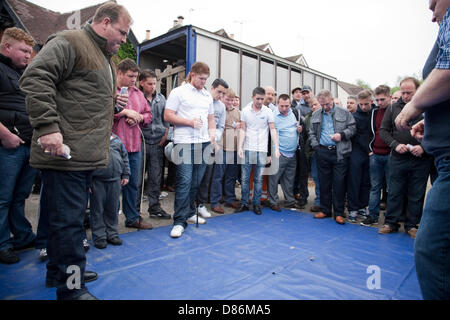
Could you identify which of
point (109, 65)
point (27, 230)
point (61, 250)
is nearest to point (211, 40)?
point (109, 65)

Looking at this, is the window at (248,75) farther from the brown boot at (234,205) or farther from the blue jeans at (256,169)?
the brown boot at (234,205)

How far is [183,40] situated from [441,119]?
6433 millimetres

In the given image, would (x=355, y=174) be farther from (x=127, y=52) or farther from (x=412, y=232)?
(x=127, y=52)

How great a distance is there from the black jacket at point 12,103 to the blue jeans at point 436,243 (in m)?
3.04

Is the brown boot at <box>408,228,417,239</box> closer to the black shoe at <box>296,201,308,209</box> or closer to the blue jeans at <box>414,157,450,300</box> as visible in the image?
the black shoe at <box>296,201,308,209</box>

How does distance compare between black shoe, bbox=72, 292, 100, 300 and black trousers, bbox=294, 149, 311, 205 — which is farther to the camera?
black trousers, bbox=294, 149, 311, 205

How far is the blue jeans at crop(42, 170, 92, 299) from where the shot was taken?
170 cm

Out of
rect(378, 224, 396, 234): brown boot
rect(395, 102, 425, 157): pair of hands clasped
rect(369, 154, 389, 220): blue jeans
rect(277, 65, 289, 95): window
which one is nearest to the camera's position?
rect(395, 102, 425, 157): pair of hands clasped

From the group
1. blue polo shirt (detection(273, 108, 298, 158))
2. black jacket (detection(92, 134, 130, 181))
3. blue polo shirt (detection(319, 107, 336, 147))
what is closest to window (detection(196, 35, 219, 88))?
blue polo shirt (detection(273, 108, 298, 158))

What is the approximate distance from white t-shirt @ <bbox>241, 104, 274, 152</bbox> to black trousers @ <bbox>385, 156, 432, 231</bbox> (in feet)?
6.16

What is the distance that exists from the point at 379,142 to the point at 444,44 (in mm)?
3378

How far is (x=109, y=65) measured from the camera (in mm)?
1982

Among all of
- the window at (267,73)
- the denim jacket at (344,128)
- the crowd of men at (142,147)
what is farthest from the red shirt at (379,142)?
the window at (267,73)

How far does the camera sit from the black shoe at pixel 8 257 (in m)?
2.39
